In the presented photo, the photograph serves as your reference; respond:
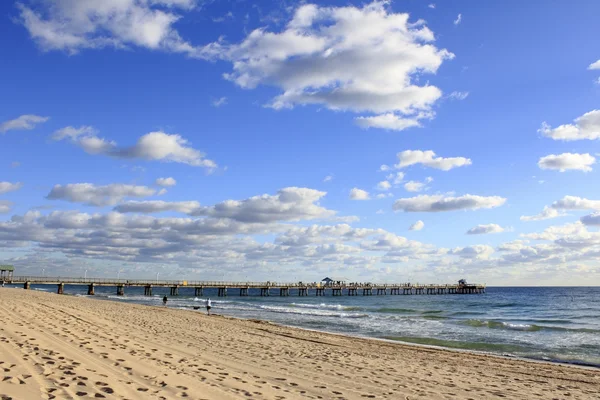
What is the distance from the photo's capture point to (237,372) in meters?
8.84

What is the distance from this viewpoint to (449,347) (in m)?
20.0

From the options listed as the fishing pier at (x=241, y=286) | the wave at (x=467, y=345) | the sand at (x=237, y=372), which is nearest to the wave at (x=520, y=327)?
the wave at (x=467, y=345)

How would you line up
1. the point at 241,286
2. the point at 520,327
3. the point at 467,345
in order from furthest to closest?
the point at 241,286 → the point at 520,327 → the point at 467,345

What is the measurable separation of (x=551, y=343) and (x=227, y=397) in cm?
2146

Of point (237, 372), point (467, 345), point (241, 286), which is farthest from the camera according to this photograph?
point (241, 286)

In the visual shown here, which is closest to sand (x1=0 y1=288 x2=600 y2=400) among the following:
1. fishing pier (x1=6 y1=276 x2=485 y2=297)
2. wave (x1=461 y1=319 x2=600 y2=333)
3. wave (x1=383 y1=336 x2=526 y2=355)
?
wave (x1=383 y1=336 x2=526 y2=355)

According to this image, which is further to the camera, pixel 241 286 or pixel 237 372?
pixel 241 286

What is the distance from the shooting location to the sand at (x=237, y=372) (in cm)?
624

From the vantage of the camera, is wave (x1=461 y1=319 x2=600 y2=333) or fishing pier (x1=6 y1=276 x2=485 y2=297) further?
fishing pier (x1=6 y1=276 x2=485 y2=297)

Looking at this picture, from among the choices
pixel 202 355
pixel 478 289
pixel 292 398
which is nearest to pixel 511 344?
pixel 202 355

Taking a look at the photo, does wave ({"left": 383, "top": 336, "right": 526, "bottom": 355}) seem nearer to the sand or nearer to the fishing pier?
the sand

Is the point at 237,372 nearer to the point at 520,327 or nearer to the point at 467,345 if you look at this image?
the point at 467,345

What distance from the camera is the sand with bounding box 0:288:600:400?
624cm

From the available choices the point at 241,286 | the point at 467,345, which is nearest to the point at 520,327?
the point at 467,345
